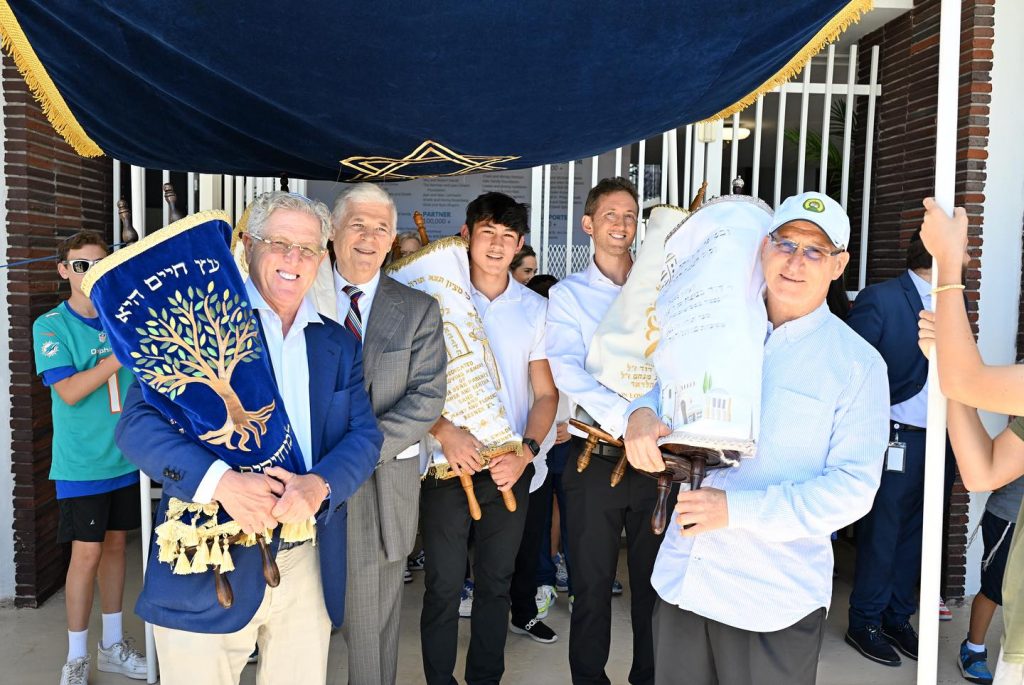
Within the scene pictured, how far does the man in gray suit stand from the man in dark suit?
2.14 meters

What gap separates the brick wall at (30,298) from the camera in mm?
3916

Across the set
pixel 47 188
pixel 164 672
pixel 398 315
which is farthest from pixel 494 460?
pixel 47 188

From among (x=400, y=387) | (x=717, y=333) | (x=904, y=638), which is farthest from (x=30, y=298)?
(x=904, y=638)

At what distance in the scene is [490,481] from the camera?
9.84ft

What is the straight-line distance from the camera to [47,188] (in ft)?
13.5

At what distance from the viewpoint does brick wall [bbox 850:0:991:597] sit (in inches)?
162

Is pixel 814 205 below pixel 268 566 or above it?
above

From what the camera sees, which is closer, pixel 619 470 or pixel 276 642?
pixel 276 642

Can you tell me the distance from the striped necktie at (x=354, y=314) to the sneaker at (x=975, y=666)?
113 inches

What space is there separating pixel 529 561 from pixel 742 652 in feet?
6.34

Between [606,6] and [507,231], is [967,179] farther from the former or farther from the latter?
[606,6]

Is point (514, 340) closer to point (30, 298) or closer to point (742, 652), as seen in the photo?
point (742, 652)

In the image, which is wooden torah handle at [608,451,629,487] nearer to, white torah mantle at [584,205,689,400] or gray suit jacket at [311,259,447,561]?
white torah mantle at [584,205,689,400]

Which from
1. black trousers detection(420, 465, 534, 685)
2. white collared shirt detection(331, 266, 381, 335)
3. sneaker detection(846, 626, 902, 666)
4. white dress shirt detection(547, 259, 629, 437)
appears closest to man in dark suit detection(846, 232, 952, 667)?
sneaker detection(846, 626, 902, 666)
